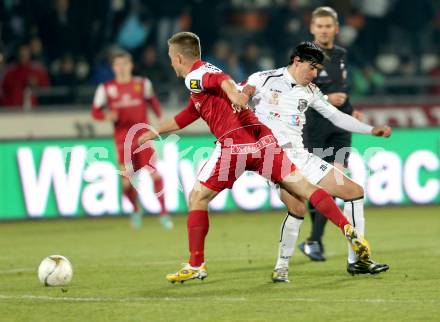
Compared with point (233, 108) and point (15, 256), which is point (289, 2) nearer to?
point (15, 256)

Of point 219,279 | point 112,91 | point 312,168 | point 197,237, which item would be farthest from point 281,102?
point 112,91

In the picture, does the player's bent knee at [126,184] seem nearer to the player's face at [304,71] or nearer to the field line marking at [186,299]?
the player's face at [304,71]

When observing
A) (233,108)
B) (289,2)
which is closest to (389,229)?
(233,108)

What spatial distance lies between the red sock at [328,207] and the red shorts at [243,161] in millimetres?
296

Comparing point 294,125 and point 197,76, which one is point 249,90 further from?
point 294,125

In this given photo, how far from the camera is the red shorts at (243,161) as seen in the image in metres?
9.23

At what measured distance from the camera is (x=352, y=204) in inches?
390

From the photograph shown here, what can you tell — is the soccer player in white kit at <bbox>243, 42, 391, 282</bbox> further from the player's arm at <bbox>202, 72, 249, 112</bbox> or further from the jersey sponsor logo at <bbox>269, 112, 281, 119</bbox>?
the player's arm at <bbox>202, 72, 249, 112</bbox>

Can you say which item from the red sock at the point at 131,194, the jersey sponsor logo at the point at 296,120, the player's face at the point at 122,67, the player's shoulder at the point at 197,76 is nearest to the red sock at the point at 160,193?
the red sock at the point at 131,194

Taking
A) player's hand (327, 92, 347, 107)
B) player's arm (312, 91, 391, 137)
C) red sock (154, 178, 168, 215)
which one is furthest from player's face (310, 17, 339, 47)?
red sock (154, 178, 168, 215)

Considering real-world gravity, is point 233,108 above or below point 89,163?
above

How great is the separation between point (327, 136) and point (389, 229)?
3434 mm

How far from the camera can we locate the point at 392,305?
314 inches

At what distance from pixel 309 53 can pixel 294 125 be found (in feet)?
2.08
